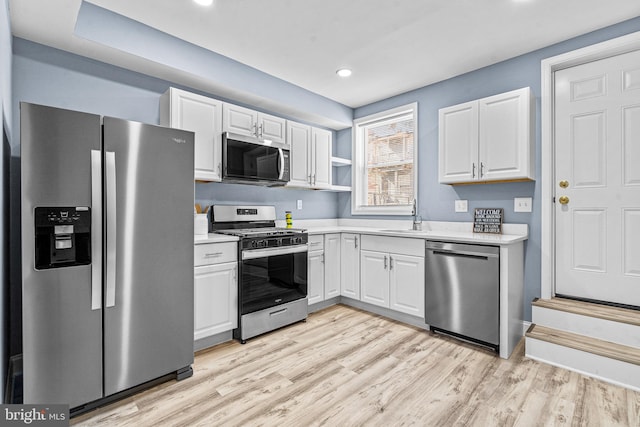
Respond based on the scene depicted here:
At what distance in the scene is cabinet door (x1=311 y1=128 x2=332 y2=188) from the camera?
12.5ft

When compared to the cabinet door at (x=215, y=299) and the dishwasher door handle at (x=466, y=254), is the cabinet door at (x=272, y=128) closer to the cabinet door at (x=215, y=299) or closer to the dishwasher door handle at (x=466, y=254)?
the cabinet door at (x=215, y=299)

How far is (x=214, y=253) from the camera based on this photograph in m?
2.58

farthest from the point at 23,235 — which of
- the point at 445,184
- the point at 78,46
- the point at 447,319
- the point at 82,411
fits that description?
the point at 445,184

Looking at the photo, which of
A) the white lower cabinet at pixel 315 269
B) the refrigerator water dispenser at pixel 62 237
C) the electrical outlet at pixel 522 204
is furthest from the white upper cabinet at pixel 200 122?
the electrical outlet at pixel 522 204

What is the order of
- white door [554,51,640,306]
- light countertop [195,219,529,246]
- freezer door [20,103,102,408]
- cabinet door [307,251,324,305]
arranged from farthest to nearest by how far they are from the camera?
1. cabinet door [307,251,324,305]
2. light countertop [195,219,529,246]
3. white door [554,51,640,306]
4. freezer door [20,103,102,408]

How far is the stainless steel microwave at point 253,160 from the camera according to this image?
2924 millimetres

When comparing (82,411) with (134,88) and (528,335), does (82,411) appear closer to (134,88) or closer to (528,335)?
(134,88)

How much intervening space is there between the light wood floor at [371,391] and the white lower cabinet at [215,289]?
223 mm

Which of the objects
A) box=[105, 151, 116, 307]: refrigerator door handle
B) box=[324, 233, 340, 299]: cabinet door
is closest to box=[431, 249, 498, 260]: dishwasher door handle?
box=[324, 233, 340, 299]: cabinet door

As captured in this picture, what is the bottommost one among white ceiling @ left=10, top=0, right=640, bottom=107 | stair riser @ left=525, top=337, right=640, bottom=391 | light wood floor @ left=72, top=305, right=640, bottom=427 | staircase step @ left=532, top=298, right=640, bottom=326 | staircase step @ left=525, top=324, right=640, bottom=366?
light wood floor @ left=72, top=305, right=640, bottom=427

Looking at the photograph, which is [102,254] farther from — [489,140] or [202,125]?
[489,140]

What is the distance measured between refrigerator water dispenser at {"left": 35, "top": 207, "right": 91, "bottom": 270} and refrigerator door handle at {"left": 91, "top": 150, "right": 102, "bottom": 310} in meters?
0.02

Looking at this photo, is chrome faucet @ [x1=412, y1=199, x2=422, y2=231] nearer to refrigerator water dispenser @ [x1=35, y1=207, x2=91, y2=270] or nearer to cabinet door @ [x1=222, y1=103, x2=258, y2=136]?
cabinet door @ [x1=222, y1=103, x2=258, y2=136]

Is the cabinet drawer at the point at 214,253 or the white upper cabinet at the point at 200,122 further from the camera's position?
the white upper cabinet at the point at 200,122
